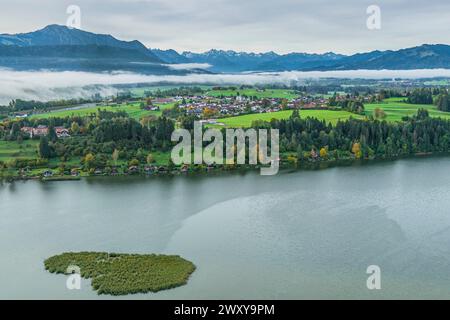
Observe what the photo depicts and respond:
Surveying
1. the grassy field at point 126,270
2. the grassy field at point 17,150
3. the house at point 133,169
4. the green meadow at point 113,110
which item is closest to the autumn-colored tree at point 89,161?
the house at point 133,169

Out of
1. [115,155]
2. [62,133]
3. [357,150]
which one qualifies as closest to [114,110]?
[62,133]

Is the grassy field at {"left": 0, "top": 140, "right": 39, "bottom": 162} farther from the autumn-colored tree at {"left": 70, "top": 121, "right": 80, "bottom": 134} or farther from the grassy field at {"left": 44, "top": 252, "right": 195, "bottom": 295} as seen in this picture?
the grassy field at {"left": 44, "top": 252, "right": 195, "bottom": 295}

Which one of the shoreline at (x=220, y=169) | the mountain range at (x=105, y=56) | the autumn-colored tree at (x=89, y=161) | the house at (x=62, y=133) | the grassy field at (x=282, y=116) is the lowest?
the shoreline at (x=220, y=169)

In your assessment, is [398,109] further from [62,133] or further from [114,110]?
[62,133]

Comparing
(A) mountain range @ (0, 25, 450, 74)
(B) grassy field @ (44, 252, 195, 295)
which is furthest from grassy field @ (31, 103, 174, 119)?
(A) mountain range @ (0, 25, 450, 74)

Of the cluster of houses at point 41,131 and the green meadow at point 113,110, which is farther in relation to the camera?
the green meadow at point 113,110

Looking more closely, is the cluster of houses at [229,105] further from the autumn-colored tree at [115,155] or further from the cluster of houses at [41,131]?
the autumn-colored tree at [115,155]
